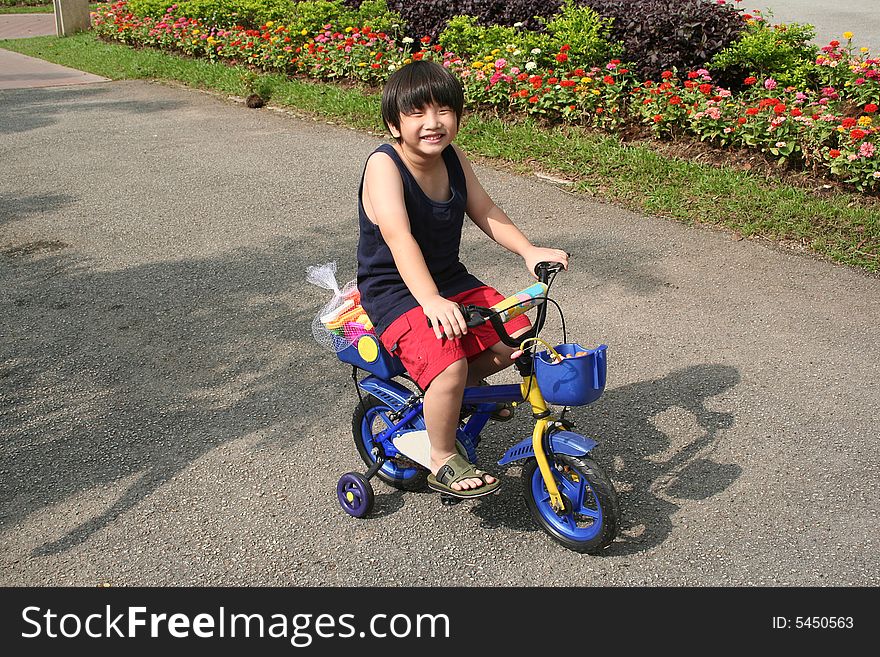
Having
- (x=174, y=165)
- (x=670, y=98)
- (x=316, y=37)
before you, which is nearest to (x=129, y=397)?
(x=174, y=165)

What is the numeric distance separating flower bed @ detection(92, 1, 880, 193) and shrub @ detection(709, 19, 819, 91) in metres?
0.10

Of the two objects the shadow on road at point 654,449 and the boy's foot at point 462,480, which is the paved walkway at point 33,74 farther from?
the boy's foot at point 462,480

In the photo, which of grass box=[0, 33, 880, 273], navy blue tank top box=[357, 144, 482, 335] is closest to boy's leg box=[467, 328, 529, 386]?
Result: navy blue tank top box=[357, 144, 482, 335]

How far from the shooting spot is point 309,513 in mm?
3238

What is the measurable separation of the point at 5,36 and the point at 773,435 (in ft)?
57.8

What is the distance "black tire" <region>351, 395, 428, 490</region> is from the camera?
332cm

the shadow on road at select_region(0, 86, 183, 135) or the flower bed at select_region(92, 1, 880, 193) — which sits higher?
the flower bed at select_region(92, 1, 880, 193)

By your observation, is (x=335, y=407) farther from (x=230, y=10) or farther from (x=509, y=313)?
(x=230, y=10)

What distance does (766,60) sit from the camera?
7.24 metres

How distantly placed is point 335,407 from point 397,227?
1260mm

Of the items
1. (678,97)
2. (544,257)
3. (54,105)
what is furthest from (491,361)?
(54,105)

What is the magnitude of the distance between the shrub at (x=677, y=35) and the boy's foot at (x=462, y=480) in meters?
5.22

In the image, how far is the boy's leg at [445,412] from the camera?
111 inches

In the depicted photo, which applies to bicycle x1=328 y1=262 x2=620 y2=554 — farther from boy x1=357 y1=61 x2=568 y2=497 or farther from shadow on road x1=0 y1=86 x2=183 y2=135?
shadow on road x1=0 y1=86 x2=183 y2=135
